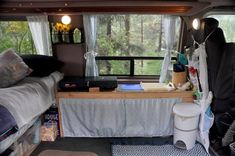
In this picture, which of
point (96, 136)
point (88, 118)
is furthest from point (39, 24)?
point (96, 136)

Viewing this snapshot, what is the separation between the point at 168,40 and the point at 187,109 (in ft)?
3.64

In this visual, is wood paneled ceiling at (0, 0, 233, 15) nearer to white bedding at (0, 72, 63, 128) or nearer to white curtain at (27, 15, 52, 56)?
white curtain at (27, 15, 52, 56)

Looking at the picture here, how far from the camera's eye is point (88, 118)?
297cm

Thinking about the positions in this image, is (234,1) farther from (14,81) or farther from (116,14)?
(14,81)

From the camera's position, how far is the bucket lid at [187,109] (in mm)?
2619

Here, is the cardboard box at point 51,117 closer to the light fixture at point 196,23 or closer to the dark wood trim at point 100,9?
the dark wood trim at point 100,9

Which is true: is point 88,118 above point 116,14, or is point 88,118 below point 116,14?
below

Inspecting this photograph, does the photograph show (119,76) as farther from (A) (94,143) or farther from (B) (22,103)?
(B) (22,103)

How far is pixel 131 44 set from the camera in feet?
11.2

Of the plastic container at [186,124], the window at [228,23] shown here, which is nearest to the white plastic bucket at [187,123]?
the plastic container at [186,124]

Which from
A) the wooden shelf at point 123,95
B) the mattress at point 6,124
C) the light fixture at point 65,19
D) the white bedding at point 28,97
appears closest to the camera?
the mattress at point 6,124

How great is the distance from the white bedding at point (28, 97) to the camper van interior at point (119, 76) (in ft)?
0.04

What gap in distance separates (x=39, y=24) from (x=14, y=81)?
106 centimetres

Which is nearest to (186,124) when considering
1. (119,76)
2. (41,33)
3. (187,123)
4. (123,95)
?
(187,123)
